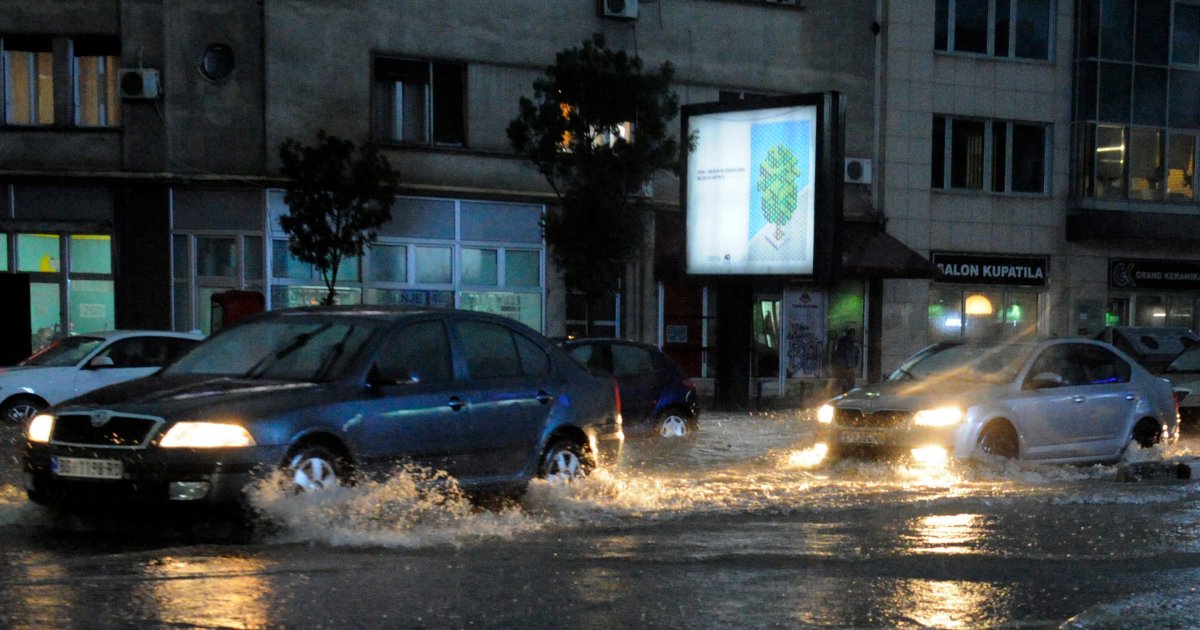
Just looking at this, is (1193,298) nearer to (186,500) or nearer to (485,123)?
(485,123)

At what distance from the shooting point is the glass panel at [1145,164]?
33.0 m

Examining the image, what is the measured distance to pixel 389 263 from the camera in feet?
84.3

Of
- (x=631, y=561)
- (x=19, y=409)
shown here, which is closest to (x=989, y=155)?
(x=19, y=409)

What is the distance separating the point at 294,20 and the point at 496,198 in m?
4.89

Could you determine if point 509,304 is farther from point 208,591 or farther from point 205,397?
point 208,591

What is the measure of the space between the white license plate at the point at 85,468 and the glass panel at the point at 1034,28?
92.9 ft

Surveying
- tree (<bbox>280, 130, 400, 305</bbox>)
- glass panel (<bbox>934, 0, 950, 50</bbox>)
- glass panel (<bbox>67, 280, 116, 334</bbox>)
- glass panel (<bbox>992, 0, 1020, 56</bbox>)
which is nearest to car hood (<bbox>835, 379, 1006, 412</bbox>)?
tree (<bbox>280, 130, 400, 305</bbox>)


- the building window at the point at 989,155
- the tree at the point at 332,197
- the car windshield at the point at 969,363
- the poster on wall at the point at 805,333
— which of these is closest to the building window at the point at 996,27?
the building window at the point at 989,155

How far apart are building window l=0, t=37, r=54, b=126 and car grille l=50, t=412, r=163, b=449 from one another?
17.9 metres

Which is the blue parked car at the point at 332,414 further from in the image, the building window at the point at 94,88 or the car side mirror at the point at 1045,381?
the building window at the point at 94,88

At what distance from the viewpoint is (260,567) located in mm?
7227

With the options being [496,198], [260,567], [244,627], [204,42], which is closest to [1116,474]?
[260,567]

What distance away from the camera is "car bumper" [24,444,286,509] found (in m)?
7.91

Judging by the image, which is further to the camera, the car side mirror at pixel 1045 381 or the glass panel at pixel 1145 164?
the glass panel at pixel 1145 164
